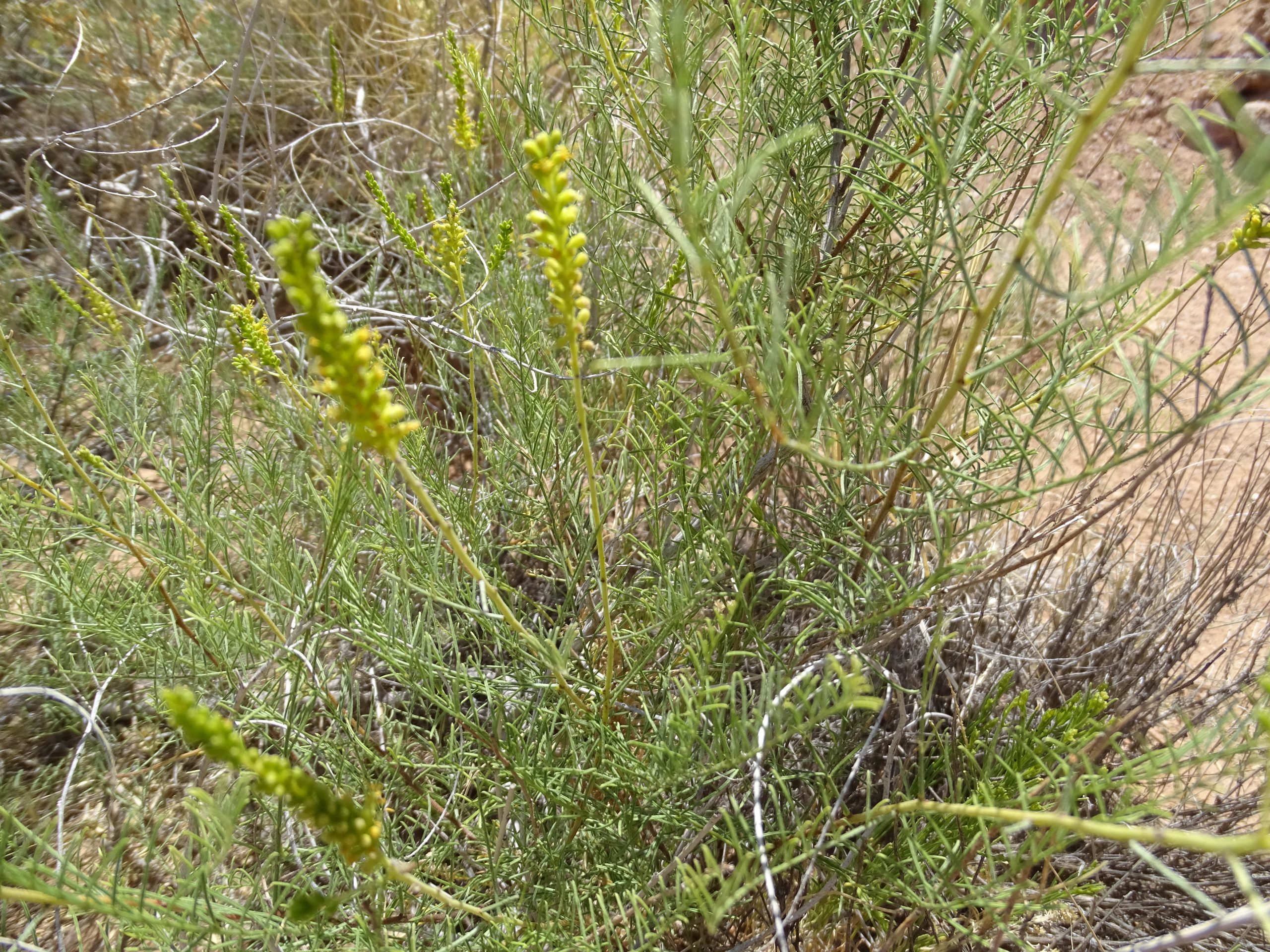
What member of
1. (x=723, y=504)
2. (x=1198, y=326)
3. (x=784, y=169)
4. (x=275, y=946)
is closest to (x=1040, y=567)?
(x=723, y=504)

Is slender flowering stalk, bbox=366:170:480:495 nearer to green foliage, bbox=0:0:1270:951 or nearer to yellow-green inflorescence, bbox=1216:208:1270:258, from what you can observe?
green foliage, bbox=0:0:1270:951

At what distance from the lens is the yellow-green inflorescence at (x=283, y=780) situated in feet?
1.77

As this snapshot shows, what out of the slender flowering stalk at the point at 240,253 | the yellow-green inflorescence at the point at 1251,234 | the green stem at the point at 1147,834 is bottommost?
the green stem at the point at 1147,834

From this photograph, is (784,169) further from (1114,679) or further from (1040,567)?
(1114,679)

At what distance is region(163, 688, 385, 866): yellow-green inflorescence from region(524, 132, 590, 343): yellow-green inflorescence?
1.30ft

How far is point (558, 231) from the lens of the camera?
0.63m

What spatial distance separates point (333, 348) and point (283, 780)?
1.08 feet

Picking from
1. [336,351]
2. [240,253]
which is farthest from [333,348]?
[240,253]

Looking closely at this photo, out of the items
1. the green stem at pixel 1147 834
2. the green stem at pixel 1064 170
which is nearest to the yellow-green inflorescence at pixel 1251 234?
the green stem at pixel 1064 170

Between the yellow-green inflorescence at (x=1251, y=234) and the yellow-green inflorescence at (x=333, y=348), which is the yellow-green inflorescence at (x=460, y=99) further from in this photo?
the yellow-green inflorescence at (x=1251, y=234)

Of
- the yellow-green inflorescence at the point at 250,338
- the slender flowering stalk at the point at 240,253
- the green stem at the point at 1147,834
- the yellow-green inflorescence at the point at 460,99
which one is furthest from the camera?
the yellow-green inflorescence at the point at 460,99

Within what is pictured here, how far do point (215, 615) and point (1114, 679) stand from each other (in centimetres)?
178

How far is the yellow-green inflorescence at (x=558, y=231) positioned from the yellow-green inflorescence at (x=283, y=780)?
1.30ft

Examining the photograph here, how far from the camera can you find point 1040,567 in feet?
5.16
